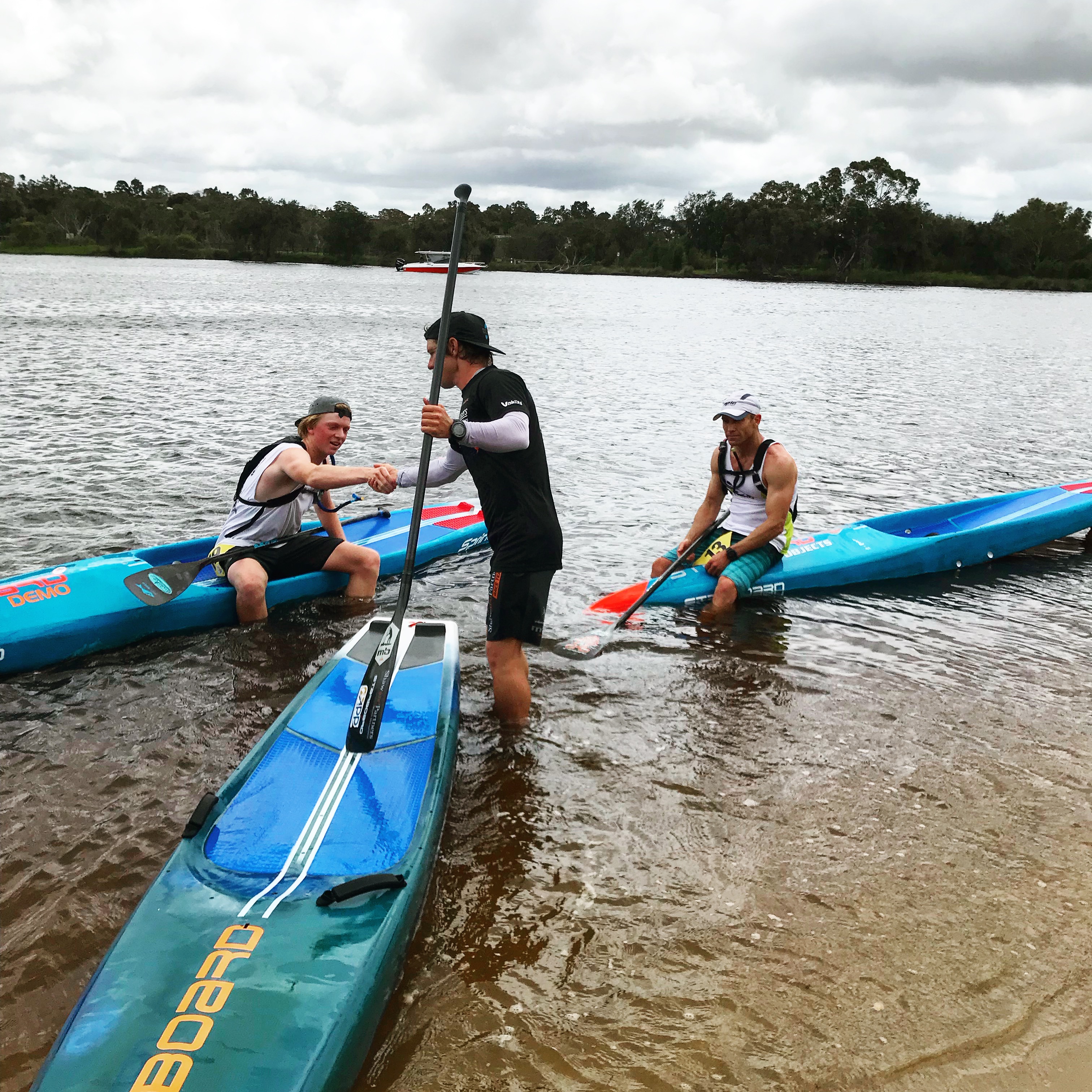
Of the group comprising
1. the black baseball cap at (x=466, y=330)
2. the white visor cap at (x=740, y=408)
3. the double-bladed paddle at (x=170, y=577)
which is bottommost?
the double-bladed paddle at (x=170, y=577)

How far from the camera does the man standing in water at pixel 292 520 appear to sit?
23.1ft

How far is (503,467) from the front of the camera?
486cm

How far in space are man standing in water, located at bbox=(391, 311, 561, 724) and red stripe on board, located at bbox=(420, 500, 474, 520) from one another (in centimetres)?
472

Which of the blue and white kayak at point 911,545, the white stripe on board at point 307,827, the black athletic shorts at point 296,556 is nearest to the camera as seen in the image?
the white stripe on board at point 307,827

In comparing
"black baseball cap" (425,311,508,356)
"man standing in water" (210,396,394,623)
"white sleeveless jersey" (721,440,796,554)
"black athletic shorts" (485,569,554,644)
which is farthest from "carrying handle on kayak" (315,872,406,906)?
"white sleeveless jersey" (721,440,796,554)

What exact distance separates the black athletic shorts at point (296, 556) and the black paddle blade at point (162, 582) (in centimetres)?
41

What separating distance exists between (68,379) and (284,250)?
117 m

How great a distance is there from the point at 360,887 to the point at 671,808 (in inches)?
79.1

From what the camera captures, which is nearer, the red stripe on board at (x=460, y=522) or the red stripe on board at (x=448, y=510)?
the red stripe on board at (x=460, y=522)

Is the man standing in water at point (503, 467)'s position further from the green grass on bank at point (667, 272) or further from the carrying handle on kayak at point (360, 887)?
the green grass on bank at point (667, 272)

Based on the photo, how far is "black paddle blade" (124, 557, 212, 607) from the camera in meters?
6.95

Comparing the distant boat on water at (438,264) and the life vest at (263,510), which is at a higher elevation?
the distant boat on water at (438,264)

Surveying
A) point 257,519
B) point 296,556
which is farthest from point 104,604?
point 296,556

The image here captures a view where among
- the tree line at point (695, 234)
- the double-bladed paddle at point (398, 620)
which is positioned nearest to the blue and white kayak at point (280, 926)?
the double-bladed paddle at point (398, 620)
